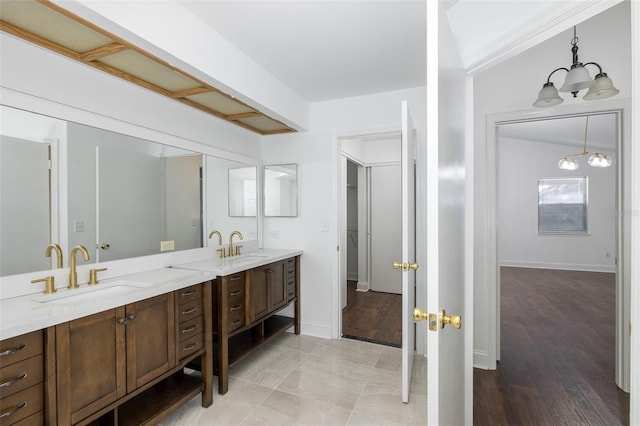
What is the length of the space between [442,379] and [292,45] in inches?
87.1

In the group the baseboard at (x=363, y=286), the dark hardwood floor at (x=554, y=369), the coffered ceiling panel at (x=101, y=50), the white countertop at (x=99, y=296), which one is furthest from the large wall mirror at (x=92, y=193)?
the baseboard at (x=363, y=286)

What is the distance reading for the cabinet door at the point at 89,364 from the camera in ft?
4.24

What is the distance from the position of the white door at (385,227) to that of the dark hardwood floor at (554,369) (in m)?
1.61

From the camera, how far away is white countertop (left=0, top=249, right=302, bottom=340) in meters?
1.21

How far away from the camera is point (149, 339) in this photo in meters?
1.68

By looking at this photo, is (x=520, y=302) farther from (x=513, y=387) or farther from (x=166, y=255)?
(x=166, y=255)

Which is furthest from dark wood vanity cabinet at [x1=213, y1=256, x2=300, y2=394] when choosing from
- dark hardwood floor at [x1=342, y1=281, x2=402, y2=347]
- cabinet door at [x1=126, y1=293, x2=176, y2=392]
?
dark hardwood floor at [x1=342, y1=281, x2=402, y2=347]

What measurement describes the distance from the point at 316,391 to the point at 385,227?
297 centimetres

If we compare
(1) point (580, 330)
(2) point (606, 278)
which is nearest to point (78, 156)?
(1) point (580, 330)

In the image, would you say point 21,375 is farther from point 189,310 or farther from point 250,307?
point 250,307

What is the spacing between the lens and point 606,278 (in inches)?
231

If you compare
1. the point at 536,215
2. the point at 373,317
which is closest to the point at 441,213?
the point at 373,317

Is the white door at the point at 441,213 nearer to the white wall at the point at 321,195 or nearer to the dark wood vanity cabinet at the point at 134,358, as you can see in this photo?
the dark wood vanity cabinet at the point at 134,358

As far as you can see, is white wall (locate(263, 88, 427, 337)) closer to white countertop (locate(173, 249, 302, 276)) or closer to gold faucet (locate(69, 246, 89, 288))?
white countertop (locate(173, 249, 302, 276))
